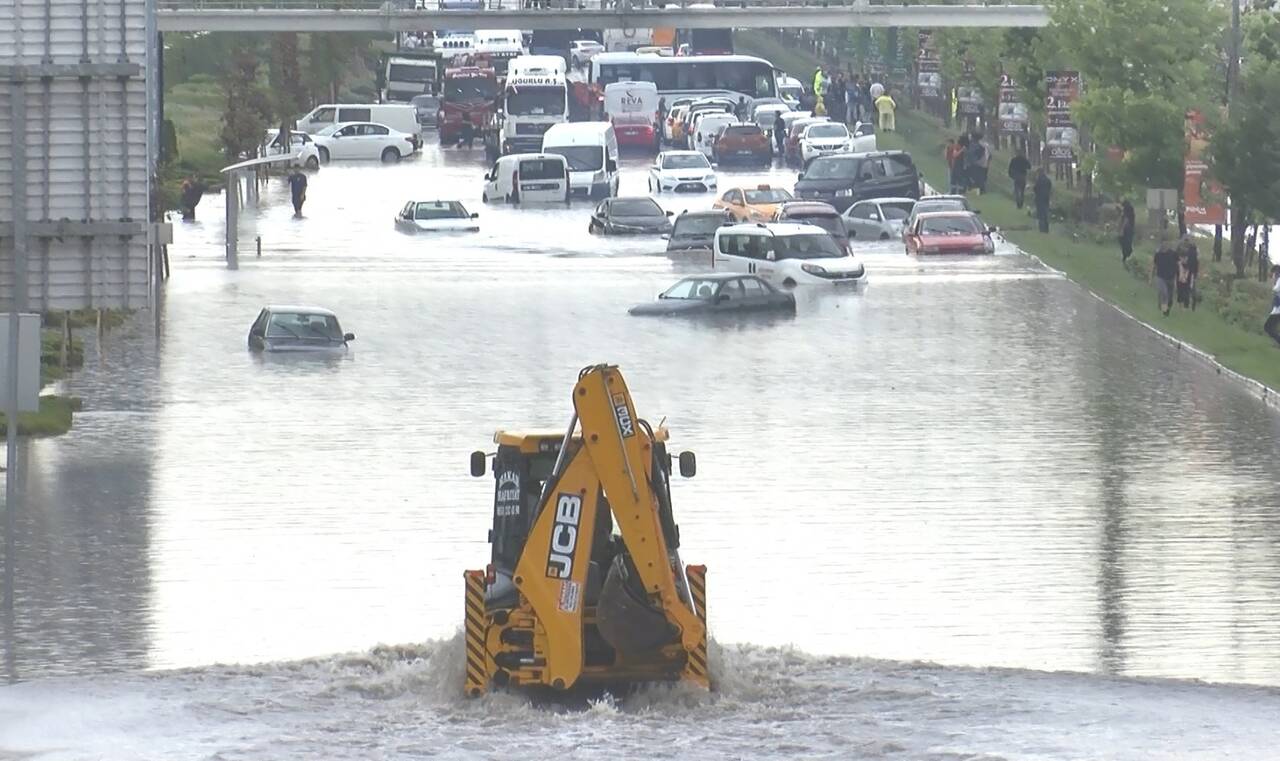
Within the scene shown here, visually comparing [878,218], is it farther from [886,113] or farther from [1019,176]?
[886,113]

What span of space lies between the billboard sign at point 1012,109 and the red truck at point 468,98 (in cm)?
1958

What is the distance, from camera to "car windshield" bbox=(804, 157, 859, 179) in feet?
220

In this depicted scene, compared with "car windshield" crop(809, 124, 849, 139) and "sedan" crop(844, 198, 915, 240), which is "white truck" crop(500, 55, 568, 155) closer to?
"car windshield" crop(809, 124, 849, 139)

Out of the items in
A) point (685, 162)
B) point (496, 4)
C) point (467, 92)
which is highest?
point (496, 4)

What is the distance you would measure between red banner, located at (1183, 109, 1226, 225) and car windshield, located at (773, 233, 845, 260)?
21.7ft

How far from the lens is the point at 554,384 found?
37.7 metres

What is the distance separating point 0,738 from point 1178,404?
21.1 meters

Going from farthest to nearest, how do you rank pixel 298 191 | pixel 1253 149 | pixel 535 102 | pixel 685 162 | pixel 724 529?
pixel 535 102 < pixel 685 162 < pixel 298 191 < pixel 1253 149 < pixel 724 529

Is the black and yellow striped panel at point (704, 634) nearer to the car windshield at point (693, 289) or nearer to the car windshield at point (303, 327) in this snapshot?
the car windshield at point (303, 327)

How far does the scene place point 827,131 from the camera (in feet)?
257

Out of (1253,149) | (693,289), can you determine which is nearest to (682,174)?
(693,289)

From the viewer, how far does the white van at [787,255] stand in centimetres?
5116

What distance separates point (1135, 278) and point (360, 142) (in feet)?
120

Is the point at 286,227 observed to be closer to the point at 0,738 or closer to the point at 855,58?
the point at 0,738
